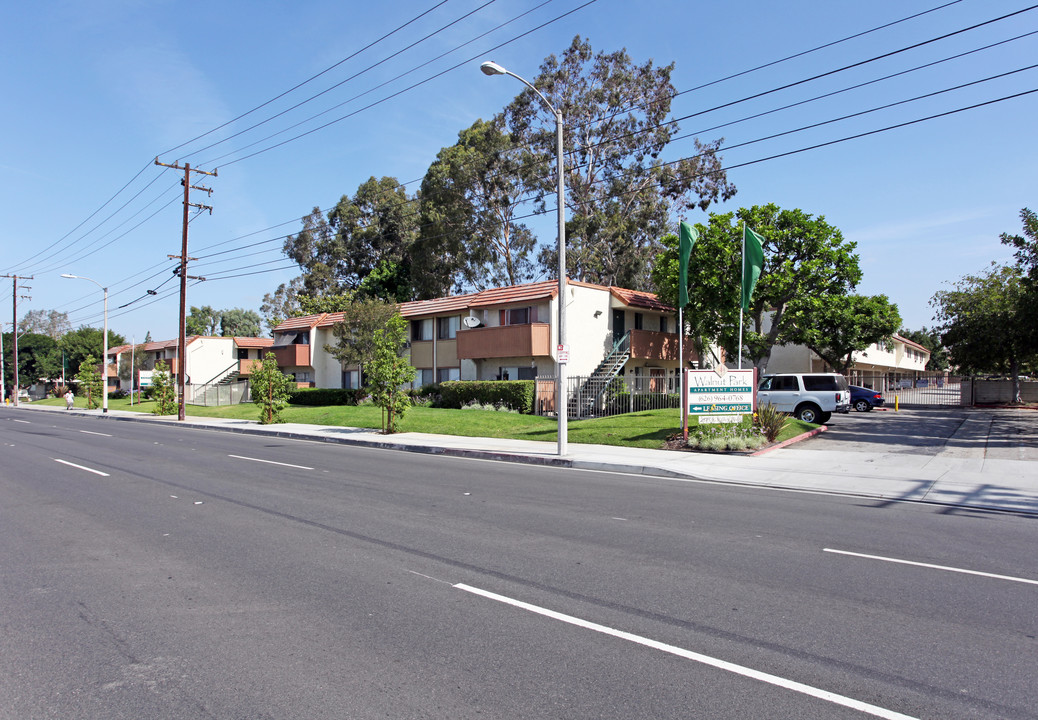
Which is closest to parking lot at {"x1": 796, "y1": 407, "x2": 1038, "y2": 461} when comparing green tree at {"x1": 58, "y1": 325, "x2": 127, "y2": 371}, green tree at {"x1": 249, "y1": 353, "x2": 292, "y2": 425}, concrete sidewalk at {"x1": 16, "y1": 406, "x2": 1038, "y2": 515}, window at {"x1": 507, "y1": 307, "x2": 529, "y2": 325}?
concrete sidewalk at {"x1": 16, "y1": 406, "x2": 1038, "y2": 515}

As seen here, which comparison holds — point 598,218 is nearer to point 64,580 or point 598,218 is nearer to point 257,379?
point 257,379

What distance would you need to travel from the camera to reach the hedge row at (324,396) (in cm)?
4019

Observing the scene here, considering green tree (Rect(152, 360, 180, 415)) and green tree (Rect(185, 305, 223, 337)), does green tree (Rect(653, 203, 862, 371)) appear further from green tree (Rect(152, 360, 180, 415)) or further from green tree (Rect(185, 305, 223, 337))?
green tree (Rect(185, 305, 223, 337))

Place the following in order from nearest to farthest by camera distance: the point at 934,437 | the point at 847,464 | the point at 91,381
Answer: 1. the point at 847,464
2. the point at 934,437
3. the point at 91,381

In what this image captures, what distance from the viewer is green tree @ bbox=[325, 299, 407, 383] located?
37.4m

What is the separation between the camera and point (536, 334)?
3155 cm

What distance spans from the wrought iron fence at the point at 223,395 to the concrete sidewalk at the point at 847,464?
3480cm

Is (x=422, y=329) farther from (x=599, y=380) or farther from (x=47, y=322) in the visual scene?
(x=47, y=322)

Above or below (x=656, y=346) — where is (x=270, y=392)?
below

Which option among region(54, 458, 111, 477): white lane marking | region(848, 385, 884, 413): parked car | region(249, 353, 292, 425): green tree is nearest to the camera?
region(54, 458, 111, 477): white lane marking

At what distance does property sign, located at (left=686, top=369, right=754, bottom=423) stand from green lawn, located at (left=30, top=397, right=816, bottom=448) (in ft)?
5.15

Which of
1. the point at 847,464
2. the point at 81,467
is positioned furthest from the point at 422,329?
the point at 847,464

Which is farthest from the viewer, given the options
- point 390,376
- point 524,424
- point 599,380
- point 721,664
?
point 599,380

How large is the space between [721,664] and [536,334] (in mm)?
27352
